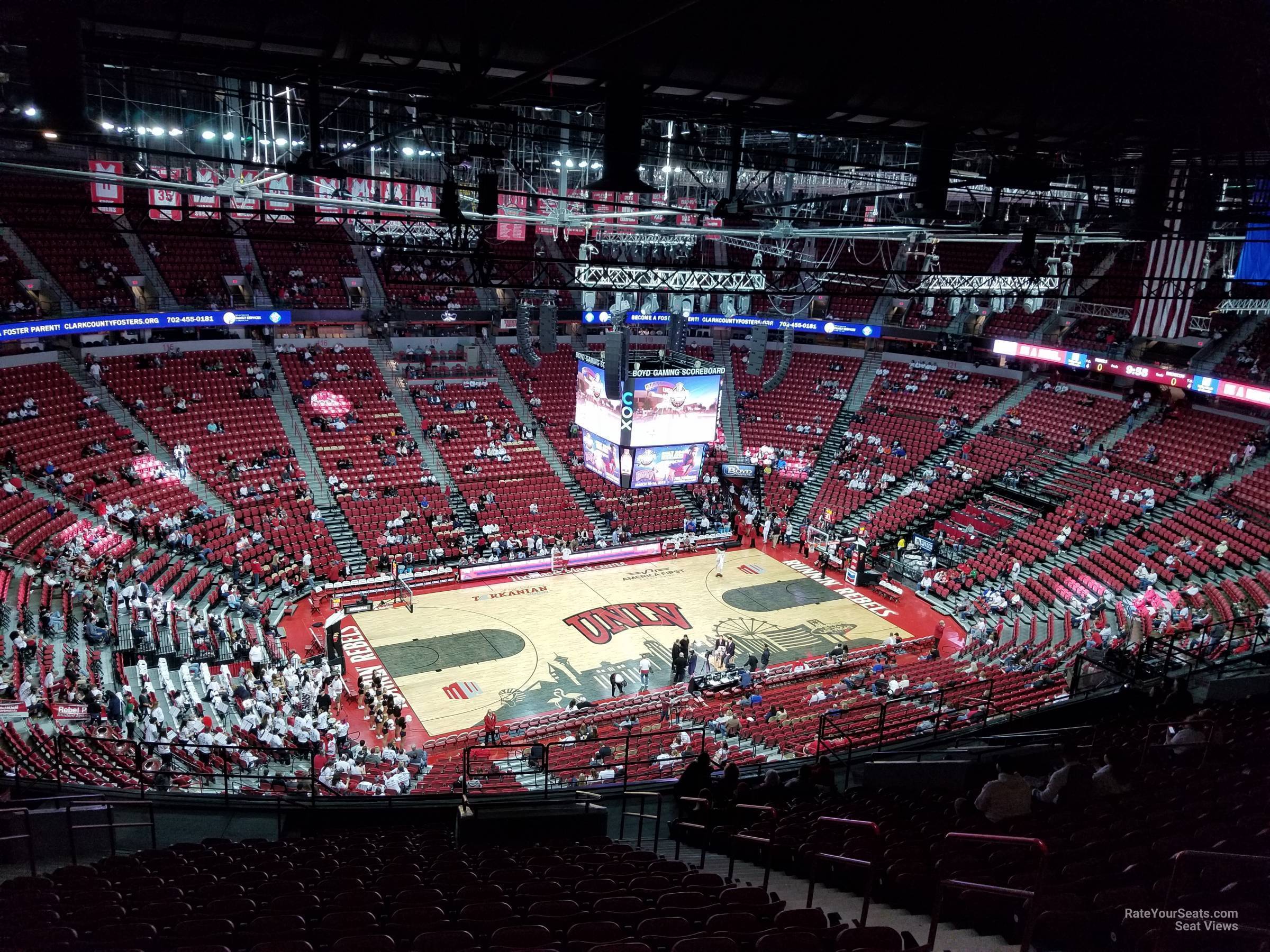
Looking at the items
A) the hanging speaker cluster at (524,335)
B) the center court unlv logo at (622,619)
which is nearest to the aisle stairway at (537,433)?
the hanging speaker cluster at (524,335)

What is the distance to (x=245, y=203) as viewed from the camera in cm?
2823

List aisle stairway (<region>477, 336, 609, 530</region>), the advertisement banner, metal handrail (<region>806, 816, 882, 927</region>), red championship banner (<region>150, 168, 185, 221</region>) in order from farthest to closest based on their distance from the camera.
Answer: aisle stairway (<region>477, 336, 609, 530</region>)
red championship banner (<region>150, 168, 185, 221</region>)
the advertisement banner
metal handrail (<region>806, 816, 882, 927</region>)

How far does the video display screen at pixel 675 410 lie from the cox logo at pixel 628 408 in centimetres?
10

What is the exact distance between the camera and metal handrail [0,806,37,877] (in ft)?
23.9

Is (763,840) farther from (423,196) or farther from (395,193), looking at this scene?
(395,193)

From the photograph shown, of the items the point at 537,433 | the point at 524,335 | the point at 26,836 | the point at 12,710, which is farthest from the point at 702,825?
Answer: the point at 537,433

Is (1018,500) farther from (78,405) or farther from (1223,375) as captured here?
(78,405)

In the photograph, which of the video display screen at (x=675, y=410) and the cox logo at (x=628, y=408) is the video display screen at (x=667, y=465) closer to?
the video display screen at (x=675, y=410)

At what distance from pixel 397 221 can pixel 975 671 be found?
1838 centimetres

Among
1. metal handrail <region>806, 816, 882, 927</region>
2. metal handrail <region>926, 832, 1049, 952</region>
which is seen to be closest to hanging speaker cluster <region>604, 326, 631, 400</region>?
metal handrail <region>806, 816, 882, 927</region>

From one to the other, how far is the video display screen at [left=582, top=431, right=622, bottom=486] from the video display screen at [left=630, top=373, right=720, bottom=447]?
3.62ft

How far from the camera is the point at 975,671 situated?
61.8 feet

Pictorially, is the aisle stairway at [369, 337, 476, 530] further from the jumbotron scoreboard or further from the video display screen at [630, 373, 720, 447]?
the video display screen at [630, 373, 720, 447]

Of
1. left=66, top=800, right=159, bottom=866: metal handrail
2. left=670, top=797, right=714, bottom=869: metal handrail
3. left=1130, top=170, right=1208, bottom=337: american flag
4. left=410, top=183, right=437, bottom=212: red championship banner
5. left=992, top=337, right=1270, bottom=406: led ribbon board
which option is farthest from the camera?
left=992, top=337, right=1270, bottom=406: led ribbon board
